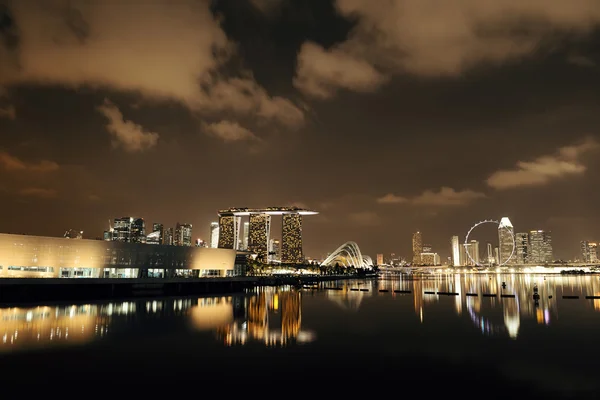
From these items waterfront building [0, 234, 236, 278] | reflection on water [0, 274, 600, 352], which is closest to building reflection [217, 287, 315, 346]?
reflection on water [0, 274, 600, 352]

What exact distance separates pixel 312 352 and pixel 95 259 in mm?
61636

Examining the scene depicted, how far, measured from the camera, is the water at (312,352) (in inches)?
793

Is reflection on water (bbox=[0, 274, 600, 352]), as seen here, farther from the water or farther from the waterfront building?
the waterfront building

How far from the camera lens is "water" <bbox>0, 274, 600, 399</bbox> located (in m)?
20.1

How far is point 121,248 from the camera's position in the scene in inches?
3142

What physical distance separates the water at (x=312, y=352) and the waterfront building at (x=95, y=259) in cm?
1996

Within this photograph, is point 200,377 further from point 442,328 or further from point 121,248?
point 121,248

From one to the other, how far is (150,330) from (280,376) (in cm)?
1936

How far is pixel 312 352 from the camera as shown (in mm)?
27266

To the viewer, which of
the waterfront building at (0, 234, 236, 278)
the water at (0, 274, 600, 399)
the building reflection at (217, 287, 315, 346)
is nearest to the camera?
the water at (0, 274, 600, 399)


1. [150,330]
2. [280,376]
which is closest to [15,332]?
[150,330]

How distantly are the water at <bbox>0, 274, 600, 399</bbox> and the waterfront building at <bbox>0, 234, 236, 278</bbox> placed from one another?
19957 millimetres

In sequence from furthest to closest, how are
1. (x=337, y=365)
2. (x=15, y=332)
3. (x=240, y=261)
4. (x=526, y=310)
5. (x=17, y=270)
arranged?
(x=240, y=261)
(x=17, y=270)
(x=526, y=310)
(x=15, y=332)
(x=337, y=365)

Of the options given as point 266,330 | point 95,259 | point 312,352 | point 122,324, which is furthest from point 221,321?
point 95,259
